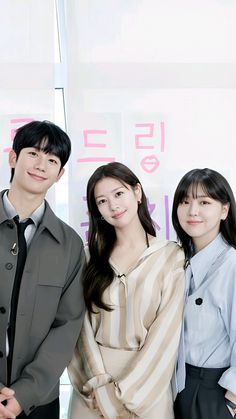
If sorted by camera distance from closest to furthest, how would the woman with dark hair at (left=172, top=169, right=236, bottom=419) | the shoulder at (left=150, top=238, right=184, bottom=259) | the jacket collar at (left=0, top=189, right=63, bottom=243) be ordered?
the woman with dark hair at (left=172, top=169, right=236, bottom=419) → the jacket collar at (left=0, top=189, right=63, bottom=243) → the shoulder at (left=150, top=238, right=184, bottom=259)

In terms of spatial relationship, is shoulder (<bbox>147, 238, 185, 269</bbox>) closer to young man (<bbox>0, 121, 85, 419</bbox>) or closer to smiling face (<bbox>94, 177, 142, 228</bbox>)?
smiling face (<bbox>94, 177, 142, 228</bbox>)

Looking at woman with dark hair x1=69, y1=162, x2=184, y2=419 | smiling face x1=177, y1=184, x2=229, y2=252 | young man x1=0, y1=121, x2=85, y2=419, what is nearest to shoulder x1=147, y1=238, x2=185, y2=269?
woman with dark hair x1=69, y1=162, x2=184, y2=419

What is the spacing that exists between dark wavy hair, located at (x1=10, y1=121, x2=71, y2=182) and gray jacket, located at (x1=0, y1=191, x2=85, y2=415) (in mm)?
252

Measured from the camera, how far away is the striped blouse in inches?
68.7

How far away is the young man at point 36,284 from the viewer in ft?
5.62

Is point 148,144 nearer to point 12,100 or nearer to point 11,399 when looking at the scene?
point 12,100

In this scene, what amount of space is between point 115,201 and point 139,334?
0.56 meters

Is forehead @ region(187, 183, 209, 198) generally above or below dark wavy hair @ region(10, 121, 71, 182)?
below

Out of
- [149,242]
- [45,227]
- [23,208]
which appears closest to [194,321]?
[149,242]

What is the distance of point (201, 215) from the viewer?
1.85m

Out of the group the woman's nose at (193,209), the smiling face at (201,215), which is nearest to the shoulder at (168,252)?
the smiling face at (201,215)

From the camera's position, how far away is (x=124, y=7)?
2572mm

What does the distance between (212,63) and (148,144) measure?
0.60 meters

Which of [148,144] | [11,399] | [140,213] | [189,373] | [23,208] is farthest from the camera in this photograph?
[148,144]
